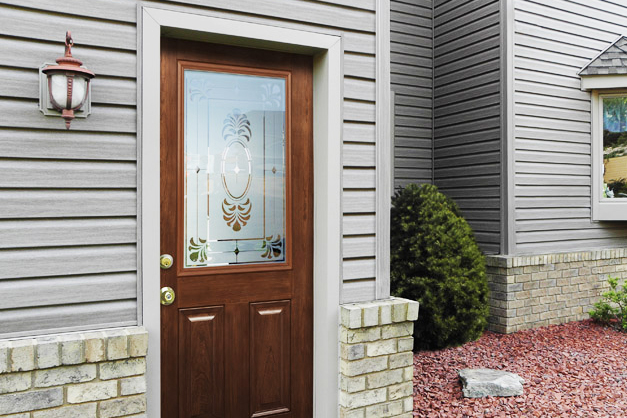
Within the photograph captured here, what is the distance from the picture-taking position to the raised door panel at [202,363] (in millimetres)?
2941

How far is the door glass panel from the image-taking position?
2.97m

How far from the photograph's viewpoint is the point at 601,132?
21.1ft

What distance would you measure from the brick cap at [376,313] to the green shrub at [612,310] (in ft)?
12.7

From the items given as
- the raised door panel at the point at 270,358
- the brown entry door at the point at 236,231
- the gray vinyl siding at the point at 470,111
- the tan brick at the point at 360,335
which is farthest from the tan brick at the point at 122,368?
the gray vinyl siding at the point at 470,111

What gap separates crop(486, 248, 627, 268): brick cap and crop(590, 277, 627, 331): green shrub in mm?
342

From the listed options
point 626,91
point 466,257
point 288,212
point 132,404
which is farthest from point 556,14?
point 132,404

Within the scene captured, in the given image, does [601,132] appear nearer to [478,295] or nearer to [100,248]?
[478,295]

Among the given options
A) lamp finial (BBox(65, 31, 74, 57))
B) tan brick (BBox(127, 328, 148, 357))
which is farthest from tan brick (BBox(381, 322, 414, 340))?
lamp finial (BBox(65, 31, 74, 57))

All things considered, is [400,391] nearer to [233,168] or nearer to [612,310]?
[233,168]

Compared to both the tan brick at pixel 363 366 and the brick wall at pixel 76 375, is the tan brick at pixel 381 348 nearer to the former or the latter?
the tan brick at pixel 363 366

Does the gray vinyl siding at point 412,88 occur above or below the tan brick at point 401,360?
above

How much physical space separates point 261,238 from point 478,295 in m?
2.84

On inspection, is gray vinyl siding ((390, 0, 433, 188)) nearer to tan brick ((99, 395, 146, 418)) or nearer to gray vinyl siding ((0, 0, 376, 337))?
gray vinyl siding ((0, 0, 376, 337))

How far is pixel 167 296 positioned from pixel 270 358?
733mm
